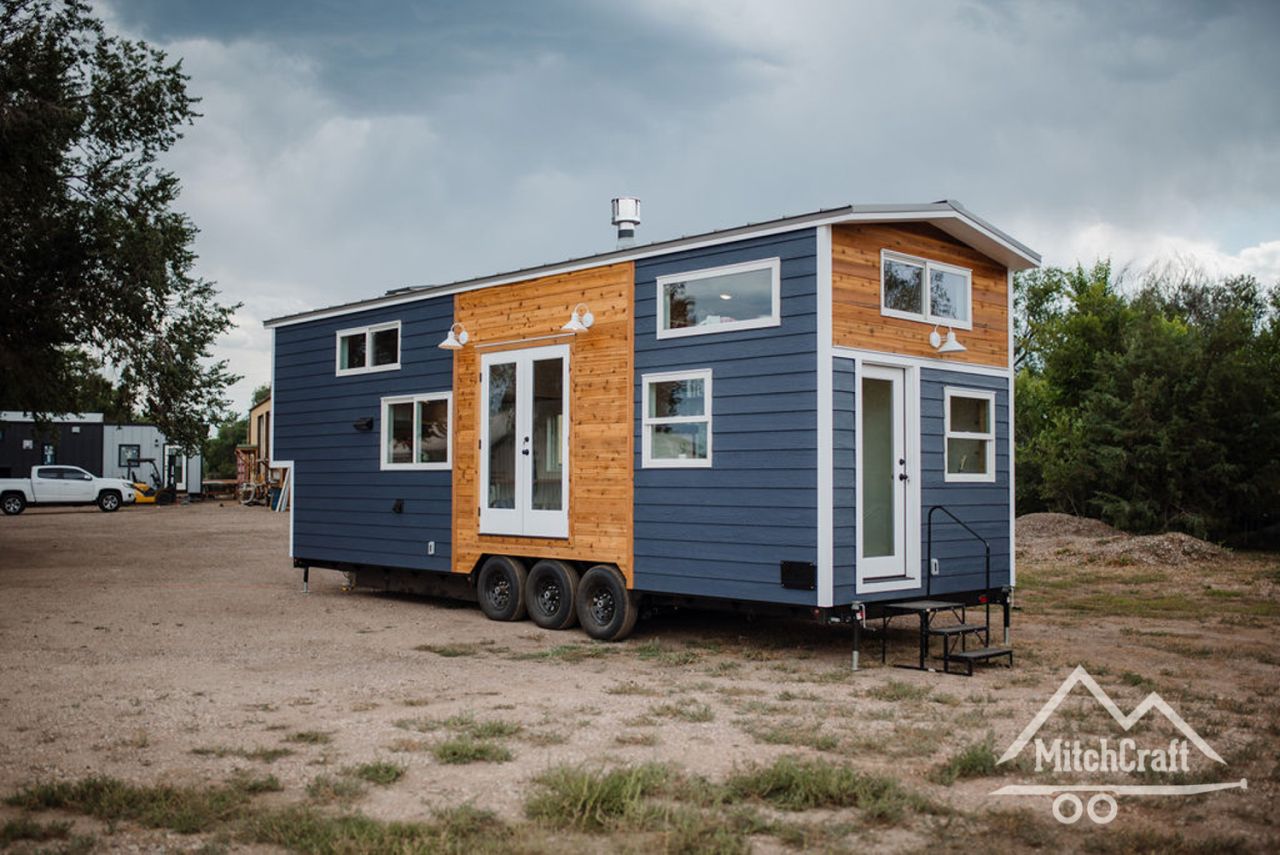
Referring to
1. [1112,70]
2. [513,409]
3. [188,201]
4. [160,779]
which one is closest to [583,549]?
[513,409]

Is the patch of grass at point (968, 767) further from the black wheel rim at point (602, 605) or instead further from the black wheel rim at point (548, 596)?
the black wheel rim at point (548, 596)

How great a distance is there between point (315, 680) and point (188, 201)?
1311 centimetres

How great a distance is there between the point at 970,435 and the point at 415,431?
5.87m

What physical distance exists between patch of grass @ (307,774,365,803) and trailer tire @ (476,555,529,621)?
5624mm

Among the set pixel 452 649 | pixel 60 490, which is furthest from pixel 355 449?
pixel 60 490

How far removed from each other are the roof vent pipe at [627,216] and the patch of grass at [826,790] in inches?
310

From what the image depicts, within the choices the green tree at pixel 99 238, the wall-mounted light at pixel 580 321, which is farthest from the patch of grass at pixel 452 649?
the green tree at pixel 99 238

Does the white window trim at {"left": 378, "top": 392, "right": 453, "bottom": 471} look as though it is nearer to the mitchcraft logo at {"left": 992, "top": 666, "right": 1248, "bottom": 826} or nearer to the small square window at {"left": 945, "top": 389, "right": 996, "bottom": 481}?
the small square window at {"left": 945, "top": 389, "right": 996, "bottom": 481}

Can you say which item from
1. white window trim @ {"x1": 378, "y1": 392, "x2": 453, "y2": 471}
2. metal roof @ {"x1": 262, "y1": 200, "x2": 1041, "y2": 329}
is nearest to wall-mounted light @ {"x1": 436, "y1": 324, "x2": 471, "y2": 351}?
metal roof @ {"x1": 262, "y1": 200, "x2": 1041, "y2": 329}

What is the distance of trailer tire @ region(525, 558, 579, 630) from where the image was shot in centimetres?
1010

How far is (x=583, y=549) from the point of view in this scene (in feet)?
32.7

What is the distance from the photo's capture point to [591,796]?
4.62 m

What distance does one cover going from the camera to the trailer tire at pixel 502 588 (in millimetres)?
10703

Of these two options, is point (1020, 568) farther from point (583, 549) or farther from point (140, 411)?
point (140, 411)
